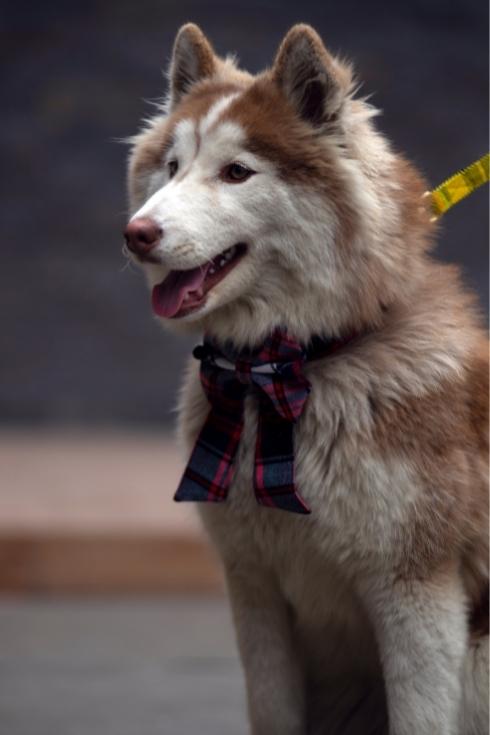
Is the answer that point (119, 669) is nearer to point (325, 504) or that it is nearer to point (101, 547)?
point (101, 547)

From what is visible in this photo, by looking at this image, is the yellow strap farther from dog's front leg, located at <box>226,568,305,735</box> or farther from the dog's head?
dog's front leg, located at <box>226,568,305,735</box>

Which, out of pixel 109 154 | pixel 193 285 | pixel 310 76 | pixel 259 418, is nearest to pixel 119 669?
pixel 259 418

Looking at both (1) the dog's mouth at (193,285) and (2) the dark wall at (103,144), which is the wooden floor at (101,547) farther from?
(1) the dog's mouth at (193,285)

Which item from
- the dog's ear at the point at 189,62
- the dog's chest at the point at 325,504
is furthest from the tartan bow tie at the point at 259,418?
the dog's ear at the point at 189,62

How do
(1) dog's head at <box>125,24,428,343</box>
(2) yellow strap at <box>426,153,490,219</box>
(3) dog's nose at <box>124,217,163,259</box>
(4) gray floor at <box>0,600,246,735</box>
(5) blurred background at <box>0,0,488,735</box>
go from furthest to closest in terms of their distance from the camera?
(5) blurred background at <box>0,0,488,735</box>
(4) gray floor at <box>0,600,246,735</box>
(2) yellow strap at <box>426,153,490,219</box>
(1) dog's head at <box>125,24,428,343</box>
(3) dog's nose at <box>124,217,163,259</box>

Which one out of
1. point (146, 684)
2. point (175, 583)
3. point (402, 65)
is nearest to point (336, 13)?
point (402, 65)

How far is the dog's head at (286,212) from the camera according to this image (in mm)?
3396

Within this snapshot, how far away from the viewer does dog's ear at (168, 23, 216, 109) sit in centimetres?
375

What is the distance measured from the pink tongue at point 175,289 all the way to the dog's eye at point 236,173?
200 mm

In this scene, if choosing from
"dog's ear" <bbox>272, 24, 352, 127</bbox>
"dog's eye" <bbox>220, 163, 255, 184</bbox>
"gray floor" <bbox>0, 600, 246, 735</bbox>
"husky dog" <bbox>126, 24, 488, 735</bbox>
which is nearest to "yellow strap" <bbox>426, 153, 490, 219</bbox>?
"husky dog" <bbox>126, 24, 488, 735</bbox>

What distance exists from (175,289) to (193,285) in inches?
1.9

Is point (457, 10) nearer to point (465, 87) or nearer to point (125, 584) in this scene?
point (465, 87)

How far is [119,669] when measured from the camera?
5445 millimetres

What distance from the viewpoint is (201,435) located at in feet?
11.8
